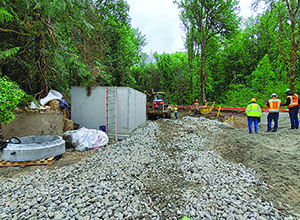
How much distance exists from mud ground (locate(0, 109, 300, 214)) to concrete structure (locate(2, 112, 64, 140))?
102cm

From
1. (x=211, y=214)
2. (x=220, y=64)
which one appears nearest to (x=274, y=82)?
(x=220, y=64)

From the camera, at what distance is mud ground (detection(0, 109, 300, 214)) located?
2.92m

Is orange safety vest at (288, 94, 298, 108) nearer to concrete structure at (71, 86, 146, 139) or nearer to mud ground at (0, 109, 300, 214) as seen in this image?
mud ground at (0, 109, 300, 214)

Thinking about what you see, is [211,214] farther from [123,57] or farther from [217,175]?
[123,57]

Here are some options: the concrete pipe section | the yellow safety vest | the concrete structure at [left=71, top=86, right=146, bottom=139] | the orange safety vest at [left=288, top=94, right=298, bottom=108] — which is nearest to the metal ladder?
the concrete structure at [left=71, top=86, right=146, bottom=139]

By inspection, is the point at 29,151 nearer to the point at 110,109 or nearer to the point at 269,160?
the point at 110,109

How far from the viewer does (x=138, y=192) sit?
3.06 metres

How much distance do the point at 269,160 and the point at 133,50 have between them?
69.5 ft

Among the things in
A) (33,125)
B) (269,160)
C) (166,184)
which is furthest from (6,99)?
(269,160)

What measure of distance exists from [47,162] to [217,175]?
4.42 m

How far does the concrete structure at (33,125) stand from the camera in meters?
5.07

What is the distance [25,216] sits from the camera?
7.40 feet

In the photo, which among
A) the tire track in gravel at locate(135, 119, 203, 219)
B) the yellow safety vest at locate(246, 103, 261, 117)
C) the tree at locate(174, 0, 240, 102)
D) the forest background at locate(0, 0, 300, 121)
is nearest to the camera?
the tire track in gravel at locate(135, 119, 203, 219)

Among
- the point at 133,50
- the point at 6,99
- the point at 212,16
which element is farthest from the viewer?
the point at 133,50
